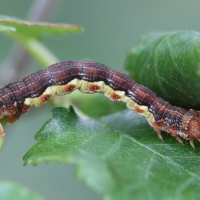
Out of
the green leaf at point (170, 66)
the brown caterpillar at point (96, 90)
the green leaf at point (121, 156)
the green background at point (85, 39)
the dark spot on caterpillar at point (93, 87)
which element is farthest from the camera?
the green background at point (85, 39)

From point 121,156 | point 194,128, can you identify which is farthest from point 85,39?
point 121,156

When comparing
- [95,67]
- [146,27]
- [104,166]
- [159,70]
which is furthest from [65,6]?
[104,166]

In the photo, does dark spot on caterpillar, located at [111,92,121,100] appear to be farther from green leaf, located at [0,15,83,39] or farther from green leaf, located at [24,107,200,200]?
green leaf, located at [0,15,83,39]

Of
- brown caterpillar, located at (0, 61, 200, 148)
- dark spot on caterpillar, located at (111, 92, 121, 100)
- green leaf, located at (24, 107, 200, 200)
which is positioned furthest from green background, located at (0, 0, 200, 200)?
green leaf, located at (24, 107, 200, 200)

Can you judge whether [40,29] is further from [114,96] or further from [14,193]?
[14,193]

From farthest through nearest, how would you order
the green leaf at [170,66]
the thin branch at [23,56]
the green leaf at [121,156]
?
the thin branch at [23,56] < the green leaf at [170,66] < the green leaf at [121,156]

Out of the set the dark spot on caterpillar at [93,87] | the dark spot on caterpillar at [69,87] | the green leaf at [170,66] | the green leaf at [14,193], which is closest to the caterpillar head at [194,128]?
the green leaf at [170,66]

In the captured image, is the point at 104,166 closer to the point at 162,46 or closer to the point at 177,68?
the point at 177,68

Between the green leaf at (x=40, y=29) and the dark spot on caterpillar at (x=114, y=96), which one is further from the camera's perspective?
the dark spot on caterpillar at (x=114, y=96)

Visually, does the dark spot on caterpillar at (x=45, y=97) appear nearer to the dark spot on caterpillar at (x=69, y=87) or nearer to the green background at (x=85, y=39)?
the dark spot on caterpillar at (x=69, y=87)
